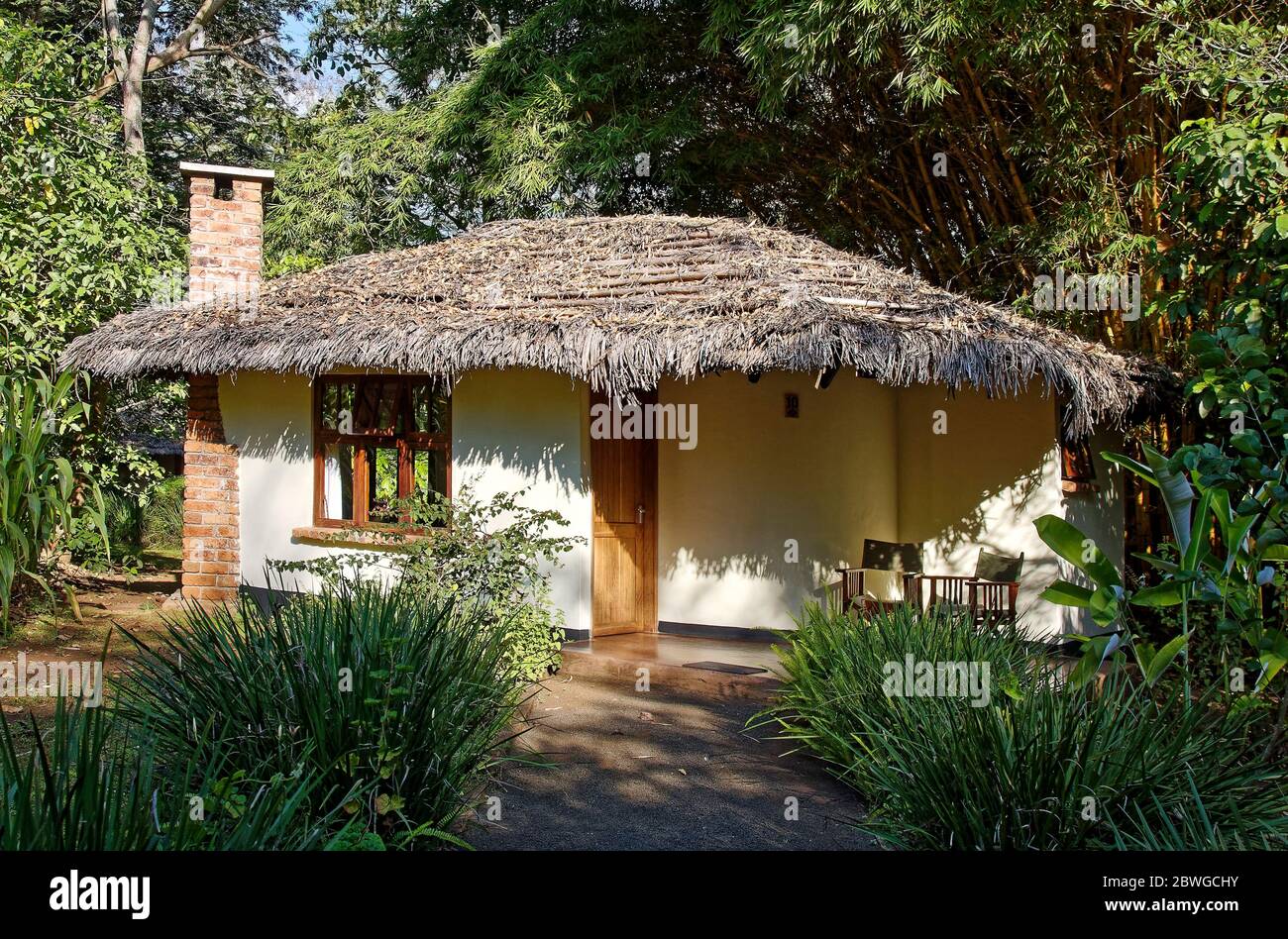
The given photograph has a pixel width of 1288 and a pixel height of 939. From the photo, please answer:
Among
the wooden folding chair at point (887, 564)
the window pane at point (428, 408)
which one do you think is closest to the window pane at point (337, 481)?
the window pane at point (428, 408)

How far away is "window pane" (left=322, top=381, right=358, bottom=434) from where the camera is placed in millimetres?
9914

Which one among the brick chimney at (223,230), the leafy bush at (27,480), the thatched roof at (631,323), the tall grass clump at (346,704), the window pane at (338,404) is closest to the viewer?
the tall grass clump at (346,704)

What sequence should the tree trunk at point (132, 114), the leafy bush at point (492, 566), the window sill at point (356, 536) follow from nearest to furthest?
the leafy bush at point (492, 566) < the window sill at point (356, 536) < the tree trunk at point (132, 114)

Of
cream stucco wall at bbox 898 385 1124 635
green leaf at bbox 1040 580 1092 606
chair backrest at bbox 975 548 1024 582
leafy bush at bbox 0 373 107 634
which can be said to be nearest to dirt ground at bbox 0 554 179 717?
leafy bush at bbox 0 373 107 634

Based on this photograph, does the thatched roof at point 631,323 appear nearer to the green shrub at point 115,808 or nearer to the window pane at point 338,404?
the window pane at point 338,404

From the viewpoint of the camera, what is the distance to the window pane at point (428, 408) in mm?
9453

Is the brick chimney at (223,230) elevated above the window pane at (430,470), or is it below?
above

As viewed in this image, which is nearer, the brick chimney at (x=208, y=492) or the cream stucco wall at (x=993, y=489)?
the cream stucco wall at (x=993, y=489)

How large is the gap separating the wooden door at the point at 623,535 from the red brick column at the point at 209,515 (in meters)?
3.61

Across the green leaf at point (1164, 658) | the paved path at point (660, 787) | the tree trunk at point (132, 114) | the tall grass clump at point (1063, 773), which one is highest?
the tree trunk at point (132, 114)

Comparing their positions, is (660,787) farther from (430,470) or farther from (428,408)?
(428,408)

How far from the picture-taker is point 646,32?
13.0 metres

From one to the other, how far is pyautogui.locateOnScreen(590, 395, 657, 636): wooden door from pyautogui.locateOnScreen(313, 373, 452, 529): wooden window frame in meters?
1.30
